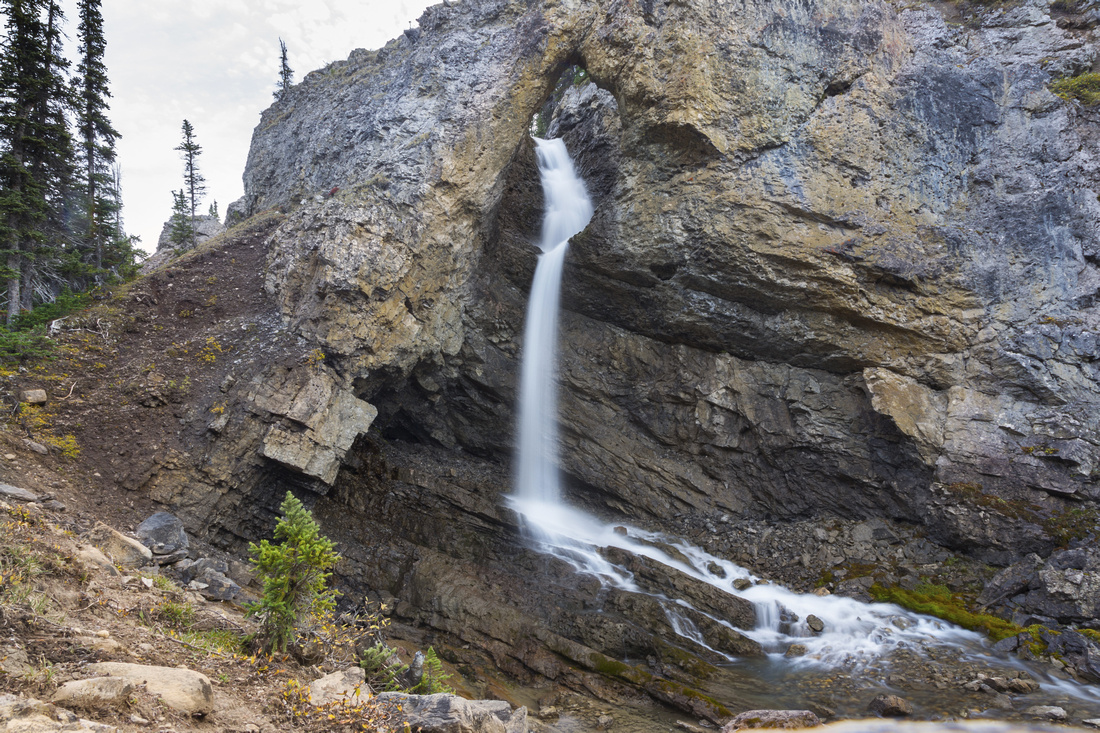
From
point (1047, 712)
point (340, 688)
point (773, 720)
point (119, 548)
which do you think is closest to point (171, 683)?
point (340, 688)

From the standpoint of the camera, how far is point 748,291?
1498 centimetres

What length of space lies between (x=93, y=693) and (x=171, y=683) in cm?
54

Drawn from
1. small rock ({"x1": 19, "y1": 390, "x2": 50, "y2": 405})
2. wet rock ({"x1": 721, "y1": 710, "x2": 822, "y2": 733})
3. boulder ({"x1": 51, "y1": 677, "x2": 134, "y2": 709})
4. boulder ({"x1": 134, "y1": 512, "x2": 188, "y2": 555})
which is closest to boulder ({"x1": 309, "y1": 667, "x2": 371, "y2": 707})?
boulder ({"x1": 51, "y1": 677, "x2": 134, "y2": 709})

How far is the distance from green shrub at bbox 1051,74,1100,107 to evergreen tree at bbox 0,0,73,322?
28045 millimetres

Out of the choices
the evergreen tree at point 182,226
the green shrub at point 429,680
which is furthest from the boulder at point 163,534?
→ the evergreen tree at point 182,226

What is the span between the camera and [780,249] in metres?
14.1

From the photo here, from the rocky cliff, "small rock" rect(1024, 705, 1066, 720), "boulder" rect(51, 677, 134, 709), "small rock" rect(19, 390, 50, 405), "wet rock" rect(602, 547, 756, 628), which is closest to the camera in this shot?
"boulder" rect(51, 677, 134, 709)

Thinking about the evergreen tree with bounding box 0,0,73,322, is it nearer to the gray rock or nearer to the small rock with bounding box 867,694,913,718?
the gray rock

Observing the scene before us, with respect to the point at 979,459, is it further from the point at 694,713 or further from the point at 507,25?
the point at 507,25

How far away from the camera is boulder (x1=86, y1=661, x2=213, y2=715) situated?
3926 millimetres

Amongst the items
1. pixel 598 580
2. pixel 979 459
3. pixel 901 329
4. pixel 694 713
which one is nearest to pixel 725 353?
pixel 901 329

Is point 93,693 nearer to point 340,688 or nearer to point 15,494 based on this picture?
point 340,688

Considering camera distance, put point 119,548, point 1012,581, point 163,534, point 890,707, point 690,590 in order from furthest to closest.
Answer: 1. point 690,590
2. point 1012,581
3. point 163,534
4. point 890,707
5. point 119,548

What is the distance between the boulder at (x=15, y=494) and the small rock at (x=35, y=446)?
1581 mm
